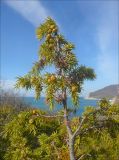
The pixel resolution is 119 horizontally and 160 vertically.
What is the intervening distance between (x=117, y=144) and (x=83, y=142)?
1.01 metres

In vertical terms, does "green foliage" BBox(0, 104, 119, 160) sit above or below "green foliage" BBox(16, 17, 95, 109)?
below

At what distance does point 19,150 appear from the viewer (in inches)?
315

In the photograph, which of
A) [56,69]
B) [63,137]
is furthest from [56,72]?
[63,137]

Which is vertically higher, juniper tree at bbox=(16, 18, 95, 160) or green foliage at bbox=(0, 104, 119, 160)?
juniper tree at bbox=(16, 18, 95, 160)

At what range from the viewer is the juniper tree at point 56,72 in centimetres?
603

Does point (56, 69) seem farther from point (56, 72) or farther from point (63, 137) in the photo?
point (63, 137)

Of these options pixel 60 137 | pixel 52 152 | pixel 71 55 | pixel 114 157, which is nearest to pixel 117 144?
pixel 114 157

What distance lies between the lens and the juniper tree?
603cm

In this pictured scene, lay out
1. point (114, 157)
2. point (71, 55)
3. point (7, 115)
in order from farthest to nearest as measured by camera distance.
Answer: point (7, 115)
point (114, 157)
point (71, 55)

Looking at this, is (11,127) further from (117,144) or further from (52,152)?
(117,144)

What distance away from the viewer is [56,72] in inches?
247

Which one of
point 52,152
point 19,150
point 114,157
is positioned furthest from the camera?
point 114,157

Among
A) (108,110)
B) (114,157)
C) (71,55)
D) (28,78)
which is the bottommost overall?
(114,157)

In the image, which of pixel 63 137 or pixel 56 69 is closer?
pixel 56 69
